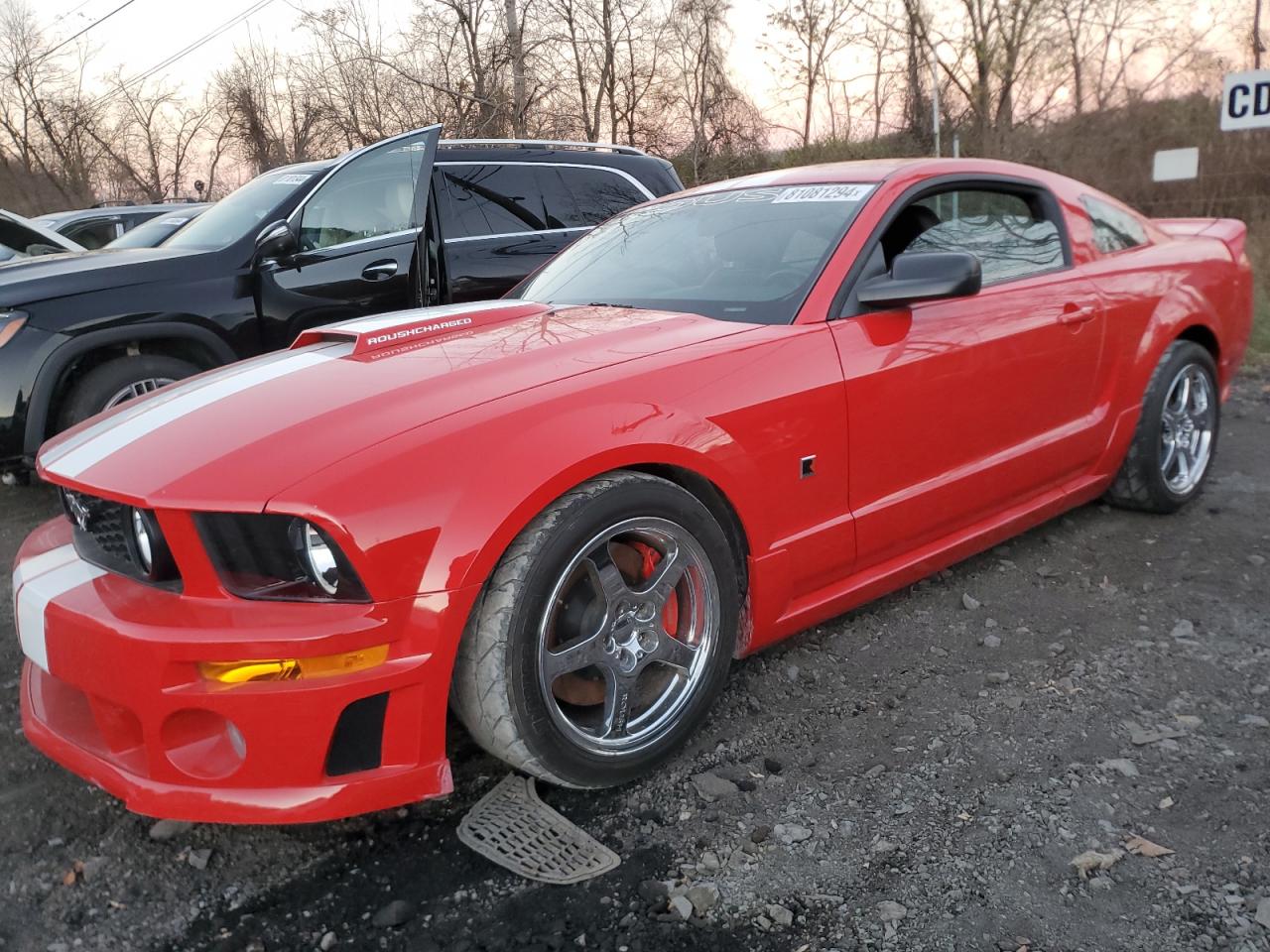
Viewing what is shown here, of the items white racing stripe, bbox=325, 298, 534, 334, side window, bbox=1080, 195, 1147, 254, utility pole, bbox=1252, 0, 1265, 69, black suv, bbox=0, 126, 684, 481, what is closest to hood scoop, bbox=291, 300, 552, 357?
white racing stripe, bbox=325, 298, 534, 334

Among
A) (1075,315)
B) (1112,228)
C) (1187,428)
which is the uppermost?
(1112,228)

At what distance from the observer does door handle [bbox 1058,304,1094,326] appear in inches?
129

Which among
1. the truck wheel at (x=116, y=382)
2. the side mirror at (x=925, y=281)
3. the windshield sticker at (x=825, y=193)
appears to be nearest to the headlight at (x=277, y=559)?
the side mirror at (x=925, y=281)

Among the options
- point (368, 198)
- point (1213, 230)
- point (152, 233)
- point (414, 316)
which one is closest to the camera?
point (414, 316)

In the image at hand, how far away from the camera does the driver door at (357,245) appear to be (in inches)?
204

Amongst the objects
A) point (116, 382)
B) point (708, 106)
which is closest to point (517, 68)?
point (708, 106)

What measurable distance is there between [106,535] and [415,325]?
0.99 metres

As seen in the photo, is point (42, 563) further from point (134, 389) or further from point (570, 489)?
point (134, 389)

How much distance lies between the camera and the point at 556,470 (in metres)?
2.05

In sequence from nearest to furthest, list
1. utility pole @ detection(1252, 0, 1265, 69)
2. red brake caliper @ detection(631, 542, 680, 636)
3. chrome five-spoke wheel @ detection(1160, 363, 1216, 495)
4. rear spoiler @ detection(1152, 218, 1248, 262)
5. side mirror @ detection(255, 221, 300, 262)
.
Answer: red brake caliper @ detection(631, 542, 680, 636) < chrome five-spoke wheel @ detection(1160, 363, 1216, 495) < rear spoiler @ detection(1152, 218, 1248, 262) < side mirror @ detection(255, 221, 300, 262) < utility pole @ detection(1252, 0, 1265, 69)

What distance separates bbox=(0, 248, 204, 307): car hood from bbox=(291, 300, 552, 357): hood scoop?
242cm

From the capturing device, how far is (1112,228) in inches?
149

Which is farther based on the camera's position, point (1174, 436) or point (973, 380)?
point (1174, 436)

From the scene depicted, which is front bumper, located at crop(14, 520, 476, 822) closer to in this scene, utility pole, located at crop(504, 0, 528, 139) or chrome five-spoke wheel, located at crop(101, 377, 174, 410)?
chrome five-spoke wheel, located at crop(101, 377, 174, 410)
